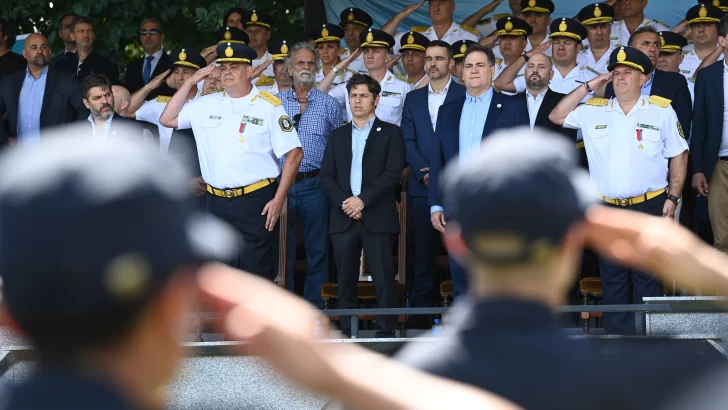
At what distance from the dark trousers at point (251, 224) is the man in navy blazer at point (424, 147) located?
3.62 feet

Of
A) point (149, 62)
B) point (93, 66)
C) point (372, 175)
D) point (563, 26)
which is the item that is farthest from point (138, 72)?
point (563, 26)

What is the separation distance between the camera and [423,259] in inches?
326

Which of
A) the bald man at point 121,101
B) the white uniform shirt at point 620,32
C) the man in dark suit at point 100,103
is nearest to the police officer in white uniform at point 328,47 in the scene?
the bald man at point 121,101

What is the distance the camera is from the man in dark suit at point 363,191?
7.89 meters

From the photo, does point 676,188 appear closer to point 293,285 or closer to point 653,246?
point 293,285

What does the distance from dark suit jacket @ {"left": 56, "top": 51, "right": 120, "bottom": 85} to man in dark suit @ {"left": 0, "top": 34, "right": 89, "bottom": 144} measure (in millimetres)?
559

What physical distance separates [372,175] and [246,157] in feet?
Answer: 2.82

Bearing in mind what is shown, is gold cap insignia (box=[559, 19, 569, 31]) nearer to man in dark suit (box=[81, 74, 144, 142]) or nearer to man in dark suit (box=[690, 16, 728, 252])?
man in dark suit (box=[690, 16, 728, 252])

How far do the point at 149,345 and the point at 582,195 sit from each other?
686mm

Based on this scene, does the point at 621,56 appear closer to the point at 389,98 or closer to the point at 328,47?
the point at 389,98

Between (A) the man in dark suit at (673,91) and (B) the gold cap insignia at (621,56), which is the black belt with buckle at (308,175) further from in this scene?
(B) the gold cap insignia at (621,56)

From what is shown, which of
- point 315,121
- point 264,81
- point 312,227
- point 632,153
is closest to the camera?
point 632,153

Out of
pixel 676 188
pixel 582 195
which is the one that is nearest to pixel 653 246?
pixel 582 195

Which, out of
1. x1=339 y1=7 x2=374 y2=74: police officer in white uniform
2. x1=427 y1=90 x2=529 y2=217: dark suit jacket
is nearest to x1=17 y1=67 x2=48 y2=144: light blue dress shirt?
x1=339 y1=7 x2=374 y2=74: police officer in white uniform
